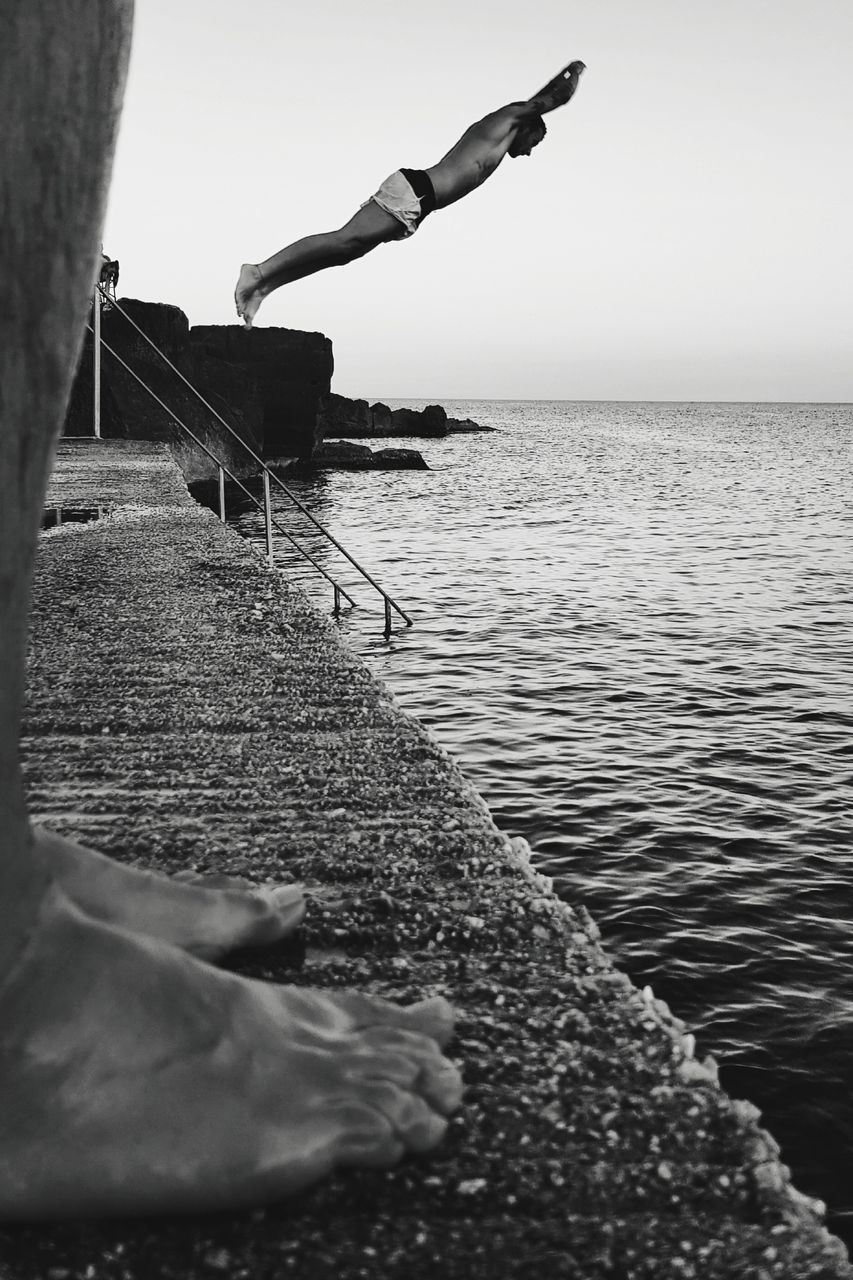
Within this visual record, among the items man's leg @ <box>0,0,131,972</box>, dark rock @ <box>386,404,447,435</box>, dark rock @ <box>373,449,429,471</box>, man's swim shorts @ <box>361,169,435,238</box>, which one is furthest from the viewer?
dark rock @ <box>386,404,447,435</box>

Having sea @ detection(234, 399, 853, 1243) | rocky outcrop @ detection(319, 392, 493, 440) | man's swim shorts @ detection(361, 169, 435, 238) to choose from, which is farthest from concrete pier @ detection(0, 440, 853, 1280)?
rocky outcrop @ detection(319, 392, 493, 440)

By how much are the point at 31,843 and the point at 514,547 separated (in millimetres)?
32548

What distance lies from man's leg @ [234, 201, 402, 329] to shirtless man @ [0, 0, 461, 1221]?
2.83ft

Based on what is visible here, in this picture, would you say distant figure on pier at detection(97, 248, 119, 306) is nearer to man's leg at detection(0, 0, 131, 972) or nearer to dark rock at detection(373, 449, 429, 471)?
man's leg at detection(0, 0, 131, 972)

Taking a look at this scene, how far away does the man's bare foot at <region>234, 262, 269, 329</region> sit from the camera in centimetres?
266

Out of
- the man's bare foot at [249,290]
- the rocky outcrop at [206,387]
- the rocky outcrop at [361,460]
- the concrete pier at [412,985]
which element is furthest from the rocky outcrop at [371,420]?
the man's bare foot at [249,290]

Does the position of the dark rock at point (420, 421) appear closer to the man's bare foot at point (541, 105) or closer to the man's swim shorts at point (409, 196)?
the man's bare foot at point (541, 105)

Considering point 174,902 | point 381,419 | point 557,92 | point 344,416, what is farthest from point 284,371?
point 174,902

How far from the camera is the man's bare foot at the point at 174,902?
217 cm

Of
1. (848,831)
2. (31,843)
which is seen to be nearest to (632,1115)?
(31,843)

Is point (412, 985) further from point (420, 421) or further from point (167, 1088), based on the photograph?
point (420, 421)

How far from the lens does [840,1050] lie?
21.0 feet

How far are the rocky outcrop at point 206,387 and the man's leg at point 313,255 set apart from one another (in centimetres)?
1229

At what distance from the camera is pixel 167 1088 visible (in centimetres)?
183
